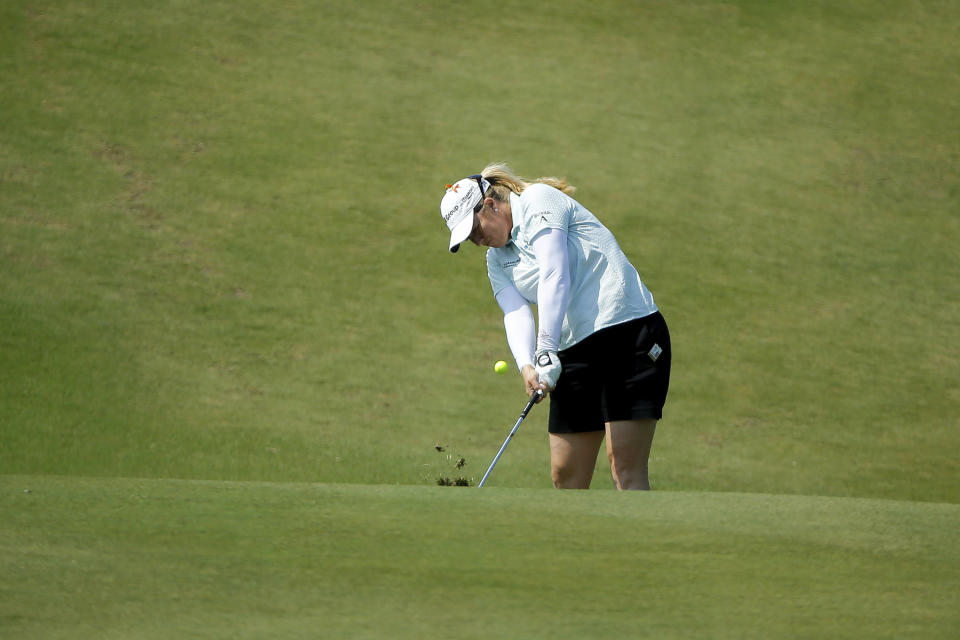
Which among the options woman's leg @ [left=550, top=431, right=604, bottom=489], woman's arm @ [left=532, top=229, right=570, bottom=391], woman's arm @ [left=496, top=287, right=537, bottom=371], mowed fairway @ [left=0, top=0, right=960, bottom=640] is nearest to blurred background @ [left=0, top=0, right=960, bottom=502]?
mowed fairway @ [left=0, top=0, right=960, bottom=640]

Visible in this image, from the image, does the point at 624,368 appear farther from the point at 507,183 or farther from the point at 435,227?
Answer: the point at 435,227

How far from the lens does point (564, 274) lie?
3455 mm

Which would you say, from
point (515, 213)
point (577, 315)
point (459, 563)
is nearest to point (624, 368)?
point (577, 315)

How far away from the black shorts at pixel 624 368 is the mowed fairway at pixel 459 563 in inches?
19.2

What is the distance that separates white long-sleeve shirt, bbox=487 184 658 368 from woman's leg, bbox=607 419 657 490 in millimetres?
309

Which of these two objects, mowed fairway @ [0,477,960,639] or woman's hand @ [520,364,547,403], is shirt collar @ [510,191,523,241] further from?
mowed fairway @ [0,477,960,639]

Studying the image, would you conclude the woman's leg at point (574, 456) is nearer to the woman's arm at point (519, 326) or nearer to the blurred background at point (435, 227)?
the woman's arm at point (519, 326)

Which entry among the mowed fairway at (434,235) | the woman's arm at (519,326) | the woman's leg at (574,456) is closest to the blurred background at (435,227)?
the mowed fairway at (434,235)

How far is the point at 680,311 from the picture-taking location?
6.87 m

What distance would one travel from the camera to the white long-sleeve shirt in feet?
11.3

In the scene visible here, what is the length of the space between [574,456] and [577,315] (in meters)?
0.48

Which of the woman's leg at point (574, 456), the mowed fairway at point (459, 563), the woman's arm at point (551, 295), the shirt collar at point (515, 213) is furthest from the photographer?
the woman's leg at point (574, 456)

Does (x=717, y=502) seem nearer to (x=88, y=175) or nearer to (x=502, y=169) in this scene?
(x=502, y=169)

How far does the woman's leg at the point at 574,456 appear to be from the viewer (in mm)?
3721
